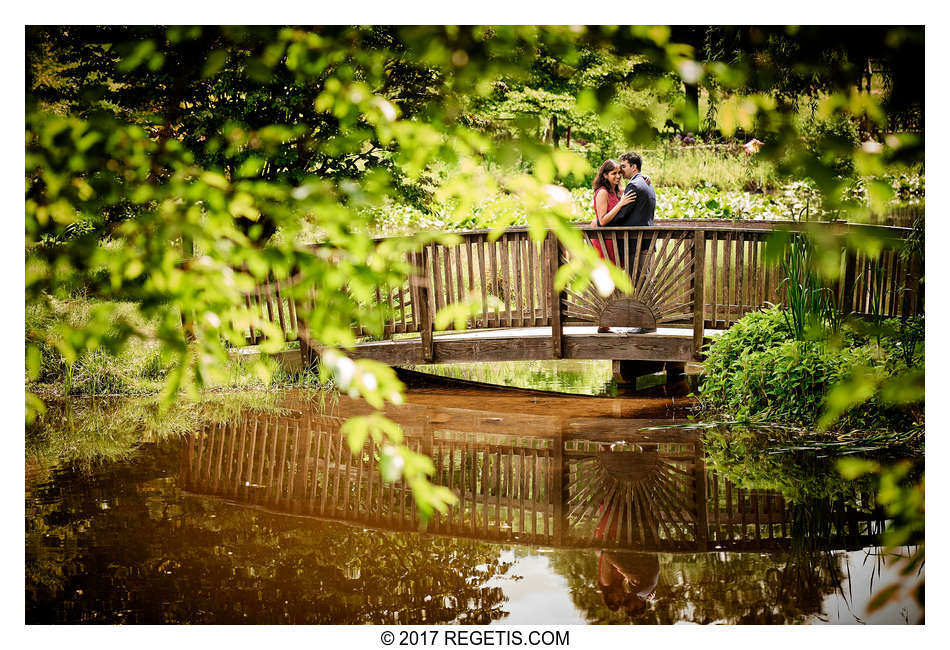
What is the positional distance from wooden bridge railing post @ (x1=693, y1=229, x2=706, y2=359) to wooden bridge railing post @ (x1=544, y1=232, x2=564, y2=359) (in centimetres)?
96

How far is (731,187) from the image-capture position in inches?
478

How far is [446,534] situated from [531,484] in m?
0.72

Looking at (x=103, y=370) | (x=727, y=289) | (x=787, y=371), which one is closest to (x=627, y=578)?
(x=787, y=371)

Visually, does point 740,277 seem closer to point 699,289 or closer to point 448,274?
point 699,289

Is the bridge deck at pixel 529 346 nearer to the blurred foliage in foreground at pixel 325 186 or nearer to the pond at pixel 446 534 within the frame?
the pond at pixel 446 534

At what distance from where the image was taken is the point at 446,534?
3.33 m

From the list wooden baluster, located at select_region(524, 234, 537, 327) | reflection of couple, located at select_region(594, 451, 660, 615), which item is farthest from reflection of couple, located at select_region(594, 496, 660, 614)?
wooden baluster, located at select_region(524, 234, 537, 327)

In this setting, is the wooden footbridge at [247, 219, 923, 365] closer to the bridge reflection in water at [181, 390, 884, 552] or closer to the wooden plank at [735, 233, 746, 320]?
the wooden plank at [735, 233, 746, 320]

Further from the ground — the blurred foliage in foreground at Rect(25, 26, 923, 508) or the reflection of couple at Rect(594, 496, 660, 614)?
the blurred foliage in foreground at Rect(25, 26, 923, 508)

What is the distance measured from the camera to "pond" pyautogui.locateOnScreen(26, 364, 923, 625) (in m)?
2.70

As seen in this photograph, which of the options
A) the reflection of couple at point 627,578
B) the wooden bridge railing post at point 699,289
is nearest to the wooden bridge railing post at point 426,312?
the wooden bridge railing post at point 699,289

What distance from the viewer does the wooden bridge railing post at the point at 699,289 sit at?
5.88 m
